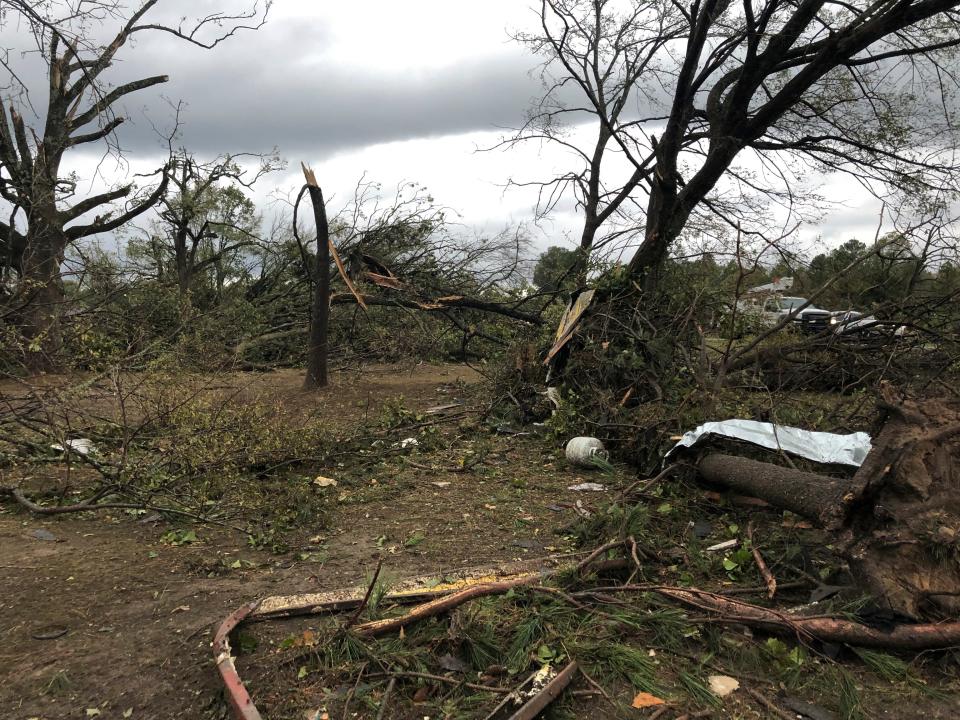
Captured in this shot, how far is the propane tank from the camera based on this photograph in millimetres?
5551

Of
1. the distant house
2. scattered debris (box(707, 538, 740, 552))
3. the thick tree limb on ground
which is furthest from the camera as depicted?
the thick tree limb on ground

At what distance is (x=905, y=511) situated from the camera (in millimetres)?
2822

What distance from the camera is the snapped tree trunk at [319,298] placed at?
8234 mm

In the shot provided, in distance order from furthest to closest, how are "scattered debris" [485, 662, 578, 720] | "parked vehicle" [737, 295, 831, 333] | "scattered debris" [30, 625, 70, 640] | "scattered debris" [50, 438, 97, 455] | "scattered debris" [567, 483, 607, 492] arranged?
1. "parked vehicle" [737, 295, 831, 333]
2. "scattered debris" [567, 483, 607, 492]
3. "scattered debris" [50, 438, 97, 455]
4. "scattered debris" [30, 625, 70, 640]
5. "scattered debris" [485, 662, 578, 720]

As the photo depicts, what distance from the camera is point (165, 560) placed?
362 cm

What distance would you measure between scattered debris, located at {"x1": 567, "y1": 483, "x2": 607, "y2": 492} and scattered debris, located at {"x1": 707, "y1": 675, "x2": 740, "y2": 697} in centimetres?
256

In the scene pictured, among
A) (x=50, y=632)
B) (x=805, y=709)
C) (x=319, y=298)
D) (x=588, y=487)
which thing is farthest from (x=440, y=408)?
(x=805, y=709)

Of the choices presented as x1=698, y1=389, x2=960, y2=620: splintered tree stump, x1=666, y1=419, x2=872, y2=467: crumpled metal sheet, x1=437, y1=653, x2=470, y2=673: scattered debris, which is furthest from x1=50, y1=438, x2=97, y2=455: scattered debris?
x1=698, y1=389, x2=960, y2=620: splintered tree stump

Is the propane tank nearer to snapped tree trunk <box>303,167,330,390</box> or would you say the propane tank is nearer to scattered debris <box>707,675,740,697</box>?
scattered debris <box>707,675,740,697</box>

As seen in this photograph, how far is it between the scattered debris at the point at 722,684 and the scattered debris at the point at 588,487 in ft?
8.40

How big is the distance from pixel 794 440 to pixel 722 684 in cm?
245

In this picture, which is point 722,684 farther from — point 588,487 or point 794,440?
point 588,487

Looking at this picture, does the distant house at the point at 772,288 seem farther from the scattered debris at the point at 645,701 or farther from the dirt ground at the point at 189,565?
the scattered debris at the point at 645,701

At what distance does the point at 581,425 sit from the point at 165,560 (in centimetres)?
380
